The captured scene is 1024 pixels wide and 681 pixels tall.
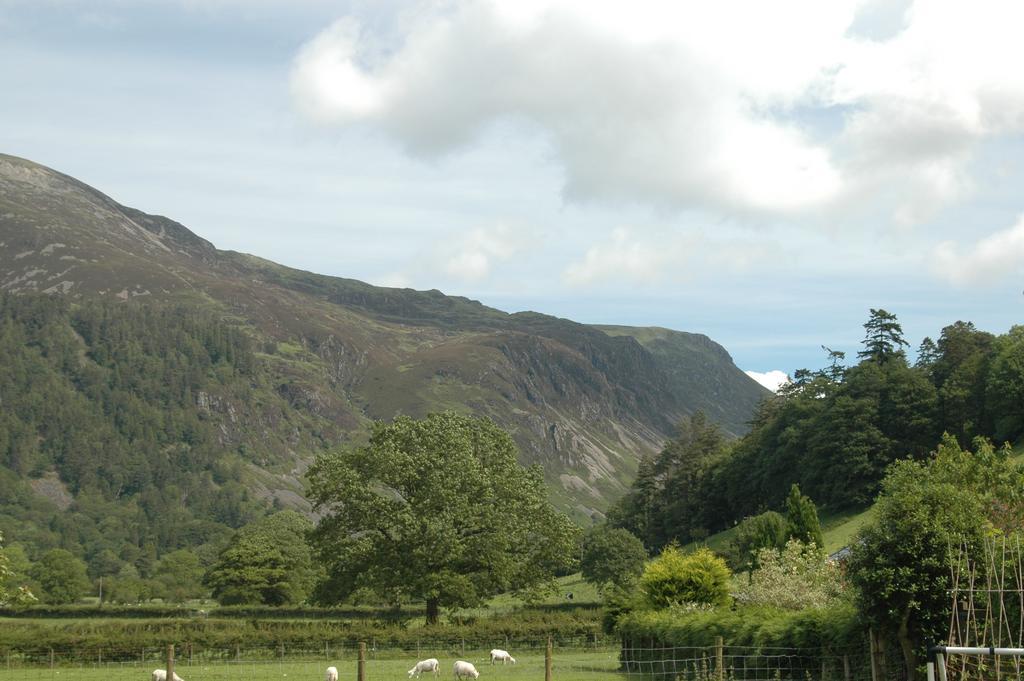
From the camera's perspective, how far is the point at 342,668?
47.6 meters

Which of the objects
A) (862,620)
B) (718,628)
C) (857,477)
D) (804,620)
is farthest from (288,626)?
(857,477)

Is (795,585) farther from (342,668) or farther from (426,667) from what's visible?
(342,668)

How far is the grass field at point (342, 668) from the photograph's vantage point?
134 feet

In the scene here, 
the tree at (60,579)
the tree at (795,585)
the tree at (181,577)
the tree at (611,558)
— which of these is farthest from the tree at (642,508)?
the tree at (795,585)

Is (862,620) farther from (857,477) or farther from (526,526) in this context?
(857,477)

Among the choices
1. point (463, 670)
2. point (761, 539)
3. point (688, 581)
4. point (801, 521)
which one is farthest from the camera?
point (761, 539)

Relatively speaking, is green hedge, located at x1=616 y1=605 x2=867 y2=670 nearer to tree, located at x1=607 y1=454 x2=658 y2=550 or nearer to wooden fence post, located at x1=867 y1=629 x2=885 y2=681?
wooden fence post, located at x1=867 y1=629 x2=885 y2=681

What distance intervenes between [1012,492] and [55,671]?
39.8m

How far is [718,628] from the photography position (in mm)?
32375

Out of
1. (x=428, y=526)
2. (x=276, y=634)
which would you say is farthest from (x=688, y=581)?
(x=276, y=634)

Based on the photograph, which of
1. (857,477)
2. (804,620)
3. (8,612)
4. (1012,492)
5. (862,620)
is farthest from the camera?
(857,477)

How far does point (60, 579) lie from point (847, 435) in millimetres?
106783

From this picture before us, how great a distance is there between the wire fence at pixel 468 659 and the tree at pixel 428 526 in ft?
23.4

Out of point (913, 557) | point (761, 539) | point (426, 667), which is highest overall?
point (913, 557)
